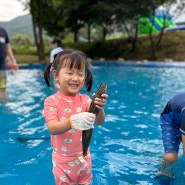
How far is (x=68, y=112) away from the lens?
2.28m

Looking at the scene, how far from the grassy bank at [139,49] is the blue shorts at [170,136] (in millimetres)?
18395

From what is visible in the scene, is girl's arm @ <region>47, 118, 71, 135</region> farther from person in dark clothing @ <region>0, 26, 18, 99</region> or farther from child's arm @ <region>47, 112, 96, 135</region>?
person in dark clothing @ <region>0, 26, 18, 99</region>

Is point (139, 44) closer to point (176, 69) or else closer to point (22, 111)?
point (176, 69)

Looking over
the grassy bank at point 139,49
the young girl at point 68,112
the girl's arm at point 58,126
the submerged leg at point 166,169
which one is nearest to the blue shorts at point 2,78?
the submerged leg at point 166,169

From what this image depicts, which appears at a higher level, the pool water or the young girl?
the young girl

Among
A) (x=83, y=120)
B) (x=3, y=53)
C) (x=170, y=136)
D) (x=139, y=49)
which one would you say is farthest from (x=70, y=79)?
(x=139, y=49)

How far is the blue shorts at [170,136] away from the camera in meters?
3.26

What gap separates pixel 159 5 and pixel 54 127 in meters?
21.3

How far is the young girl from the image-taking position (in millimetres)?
2205

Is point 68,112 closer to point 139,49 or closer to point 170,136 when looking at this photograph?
point 170,136

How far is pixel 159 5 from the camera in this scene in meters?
21.7

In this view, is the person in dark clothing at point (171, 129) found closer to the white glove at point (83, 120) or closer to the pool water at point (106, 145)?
the pool water at point (106, 145)

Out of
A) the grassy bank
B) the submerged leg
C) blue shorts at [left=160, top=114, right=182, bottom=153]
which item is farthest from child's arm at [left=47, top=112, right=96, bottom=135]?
the grassy bank

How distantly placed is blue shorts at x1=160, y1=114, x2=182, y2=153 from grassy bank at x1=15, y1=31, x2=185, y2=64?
1839cm
